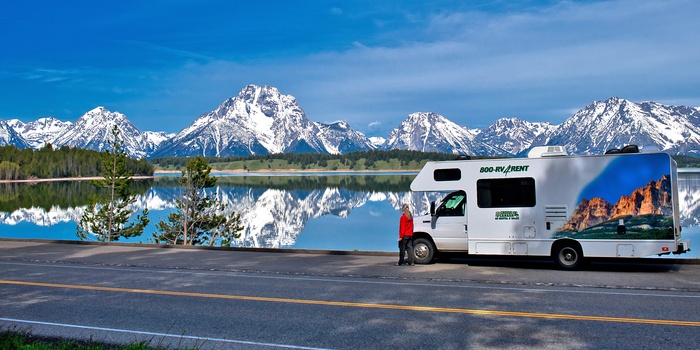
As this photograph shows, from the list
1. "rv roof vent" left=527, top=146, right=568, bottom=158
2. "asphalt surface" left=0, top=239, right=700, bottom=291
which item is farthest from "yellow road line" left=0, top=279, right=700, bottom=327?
"rv roof vent" left=527, top=146, right=568, bottom=158

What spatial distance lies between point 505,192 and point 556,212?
1.57m

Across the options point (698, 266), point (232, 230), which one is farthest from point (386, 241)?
point (698, 266)

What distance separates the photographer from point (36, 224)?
82.1 meters

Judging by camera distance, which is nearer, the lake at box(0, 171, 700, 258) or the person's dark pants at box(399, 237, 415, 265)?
the person's dark pants at box(399, 237, 415, 265)

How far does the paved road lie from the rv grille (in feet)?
4.96

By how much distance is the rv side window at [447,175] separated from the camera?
19.6 m

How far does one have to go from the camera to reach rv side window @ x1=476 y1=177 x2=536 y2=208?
18.7 meters

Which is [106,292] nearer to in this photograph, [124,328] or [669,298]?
[124,328]

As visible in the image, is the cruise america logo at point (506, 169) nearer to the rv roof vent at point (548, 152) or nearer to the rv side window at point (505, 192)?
the rv side window at point (505, 192)

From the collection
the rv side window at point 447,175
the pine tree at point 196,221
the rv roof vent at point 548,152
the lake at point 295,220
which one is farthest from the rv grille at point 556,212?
the pine tree at point 196,221

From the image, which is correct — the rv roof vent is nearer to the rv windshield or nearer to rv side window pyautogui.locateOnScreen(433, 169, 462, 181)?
rv side window pyautogui.locateOnScreen(433, 169, 462, 181)

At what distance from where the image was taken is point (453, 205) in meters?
19.8

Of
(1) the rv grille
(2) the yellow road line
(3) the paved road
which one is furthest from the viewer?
(1) the rv grille

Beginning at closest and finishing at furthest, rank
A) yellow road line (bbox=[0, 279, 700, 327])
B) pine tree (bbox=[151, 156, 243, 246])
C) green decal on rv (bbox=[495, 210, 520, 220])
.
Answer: yellow road line (bbox=[0, 279, 700, 327]) → green decal on rv (bbox=[495, 210, 520, 220]) → pine tree (bbox=[151, 156, 243, 246])
